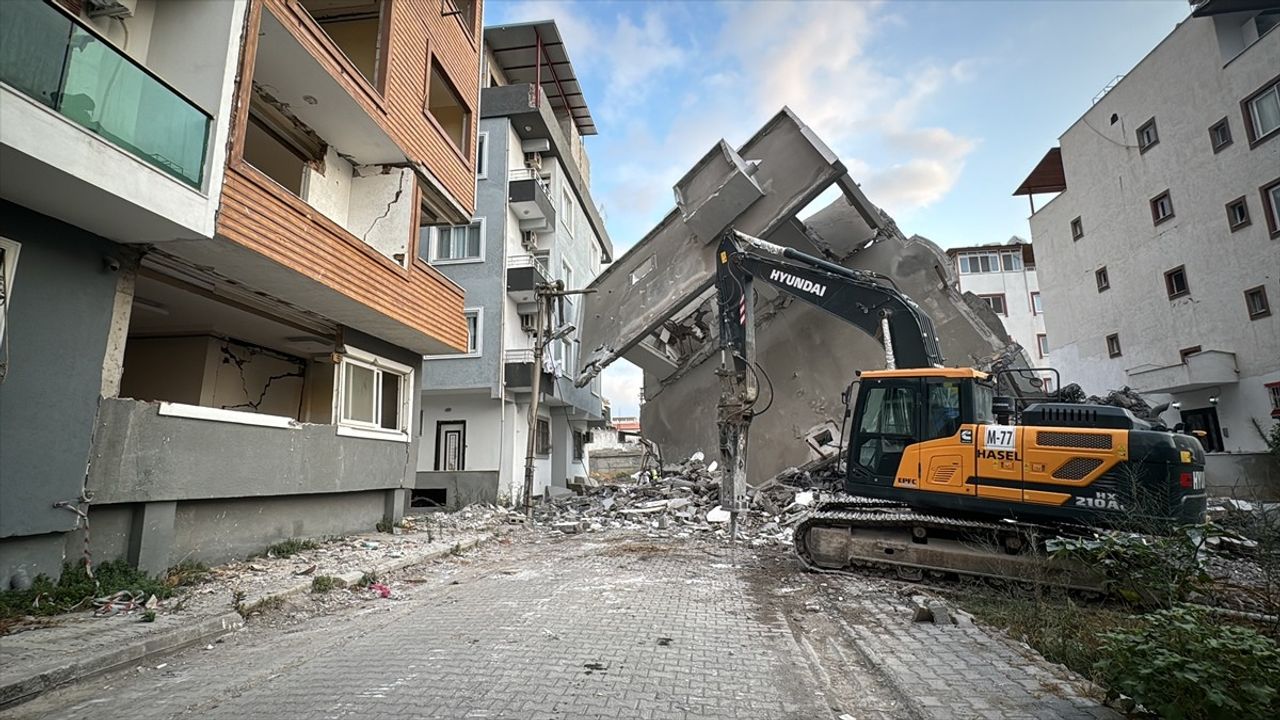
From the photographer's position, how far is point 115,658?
4109 mm

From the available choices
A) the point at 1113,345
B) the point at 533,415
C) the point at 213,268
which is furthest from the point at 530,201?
the point at 1113,345

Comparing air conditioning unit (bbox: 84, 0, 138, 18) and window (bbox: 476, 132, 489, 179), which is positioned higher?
window (bbox: 476, 132, 489, 179)

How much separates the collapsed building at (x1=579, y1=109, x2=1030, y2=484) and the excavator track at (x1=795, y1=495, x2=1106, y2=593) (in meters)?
5.14

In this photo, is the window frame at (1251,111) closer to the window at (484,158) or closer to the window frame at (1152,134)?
the window frame at (1152,134)

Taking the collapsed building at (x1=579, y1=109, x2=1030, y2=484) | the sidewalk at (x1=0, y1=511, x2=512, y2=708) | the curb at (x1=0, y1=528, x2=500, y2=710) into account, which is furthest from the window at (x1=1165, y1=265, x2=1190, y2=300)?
the curb at (x1=0, y1=528, x2=500, y2=710)

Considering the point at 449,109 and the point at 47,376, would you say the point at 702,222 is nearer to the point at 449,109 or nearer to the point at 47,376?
the point at 449,109

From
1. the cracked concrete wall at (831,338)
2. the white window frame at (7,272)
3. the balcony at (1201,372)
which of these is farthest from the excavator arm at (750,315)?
the balcony at (1201,372)

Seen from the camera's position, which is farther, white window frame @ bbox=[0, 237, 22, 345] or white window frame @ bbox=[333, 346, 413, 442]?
white window frame @ bbox=[333, 346, 413, 442]

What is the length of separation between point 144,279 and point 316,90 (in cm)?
324

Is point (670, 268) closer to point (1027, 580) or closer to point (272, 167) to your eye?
point (272, 167)

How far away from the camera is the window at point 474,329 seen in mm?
16969

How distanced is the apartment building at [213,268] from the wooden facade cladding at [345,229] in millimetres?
37

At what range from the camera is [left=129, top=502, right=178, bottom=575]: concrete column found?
5980 millimetres

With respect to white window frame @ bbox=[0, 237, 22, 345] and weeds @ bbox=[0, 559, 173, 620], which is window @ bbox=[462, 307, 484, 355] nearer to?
weeds @ bbox=[0, 559, 173, 620]
